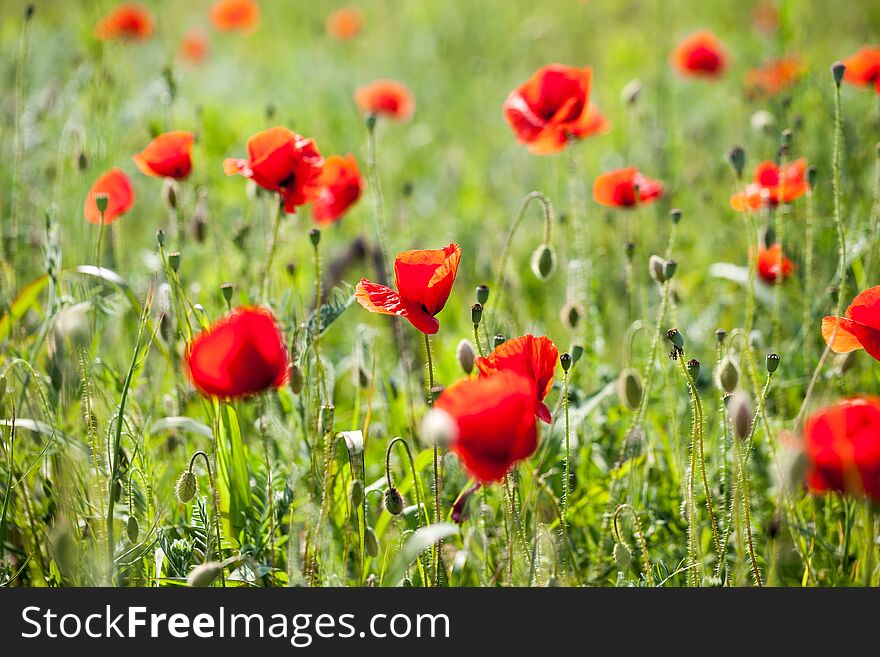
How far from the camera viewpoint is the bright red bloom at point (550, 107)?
207 centimetres

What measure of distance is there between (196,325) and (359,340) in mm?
319

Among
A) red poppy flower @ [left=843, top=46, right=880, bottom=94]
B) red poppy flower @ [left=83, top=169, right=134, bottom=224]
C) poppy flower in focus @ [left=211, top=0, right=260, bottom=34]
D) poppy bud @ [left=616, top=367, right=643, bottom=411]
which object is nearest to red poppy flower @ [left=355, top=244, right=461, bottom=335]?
poppy bud @ [left=616, top=367, right=643, bottom=411]

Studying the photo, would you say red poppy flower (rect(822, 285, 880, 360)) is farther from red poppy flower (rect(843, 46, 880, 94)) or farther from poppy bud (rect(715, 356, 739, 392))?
red poppy flower (rect(843, 46, 880, 94))

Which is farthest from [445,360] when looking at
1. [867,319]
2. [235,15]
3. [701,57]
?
[235,15]

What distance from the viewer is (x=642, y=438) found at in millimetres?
1843

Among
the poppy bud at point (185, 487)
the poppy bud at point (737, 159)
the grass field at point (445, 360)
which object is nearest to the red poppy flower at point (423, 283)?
the grass field at point (445, 360)

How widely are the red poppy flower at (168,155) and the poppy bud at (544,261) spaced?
75 cm

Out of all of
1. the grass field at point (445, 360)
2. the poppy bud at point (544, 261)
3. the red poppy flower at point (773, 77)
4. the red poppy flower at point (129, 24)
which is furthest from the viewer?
the red poppy flower at point (129, 24)

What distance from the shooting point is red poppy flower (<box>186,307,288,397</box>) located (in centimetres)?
117

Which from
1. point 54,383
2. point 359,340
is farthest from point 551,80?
point 54,383

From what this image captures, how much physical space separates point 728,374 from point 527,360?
16.0 inches

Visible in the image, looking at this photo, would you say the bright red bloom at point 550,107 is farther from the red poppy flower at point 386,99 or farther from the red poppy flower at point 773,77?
the red poppy flower at point 386,99

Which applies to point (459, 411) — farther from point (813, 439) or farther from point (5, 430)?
point (5, 430)

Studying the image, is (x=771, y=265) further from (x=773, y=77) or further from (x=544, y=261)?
(x=773, y=77)
